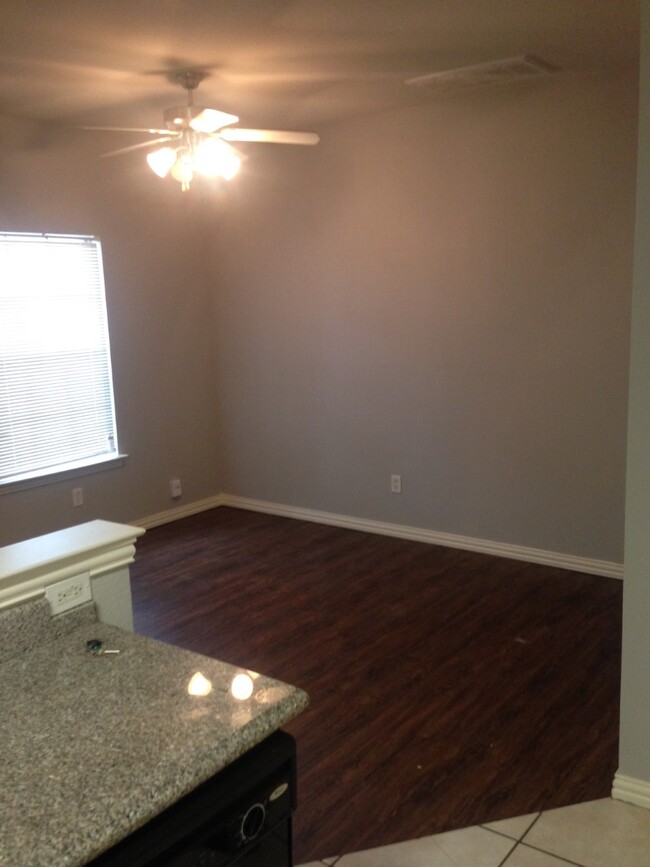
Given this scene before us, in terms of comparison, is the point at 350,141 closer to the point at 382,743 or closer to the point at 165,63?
the point at 165,63

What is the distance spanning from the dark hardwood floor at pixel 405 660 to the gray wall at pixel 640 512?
0.90 feet

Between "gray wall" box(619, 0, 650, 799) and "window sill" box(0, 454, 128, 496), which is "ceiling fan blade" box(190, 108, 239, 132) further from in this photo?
"window sill" box(0, 454, 128, 496)

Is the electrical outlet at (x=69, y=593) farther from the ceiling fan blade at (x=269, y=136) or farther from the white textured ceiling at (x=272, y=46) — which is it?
the ceiling fan blade at (x=269, y=136)

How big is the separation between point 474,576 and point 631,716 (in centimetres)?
193

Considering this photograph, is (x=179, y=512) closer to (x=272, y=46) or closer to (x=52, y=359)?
(x=52, y=359)

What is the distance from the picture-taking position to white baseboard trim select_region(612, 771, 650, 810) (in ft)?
7.54

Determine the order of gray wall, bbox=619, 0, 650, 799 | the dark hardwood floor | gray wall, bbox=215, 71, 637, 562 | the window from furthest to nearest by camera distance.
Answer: the window → gray wall, bbox=215, 71, 637, 562 → the dark hardwood floor → gray wall, bbox=619, 0, 650, 799

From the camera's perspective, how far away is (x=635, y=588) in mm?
2225

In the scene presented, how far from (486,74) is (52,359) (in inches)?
118

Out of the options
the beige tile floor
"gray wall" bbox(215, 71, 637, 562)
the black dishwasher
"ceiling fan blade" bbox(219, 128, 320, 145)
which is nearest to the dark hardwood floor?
the beige tile floor

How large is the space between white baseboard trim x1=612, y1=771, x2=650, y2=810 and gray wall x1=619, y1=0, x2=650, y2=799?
0.04ft

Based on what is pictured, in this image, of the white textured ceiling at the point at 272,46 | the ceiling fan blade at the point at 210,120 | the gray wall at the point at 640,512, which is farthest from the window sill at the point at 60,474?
the gray wall at the point at 640,512

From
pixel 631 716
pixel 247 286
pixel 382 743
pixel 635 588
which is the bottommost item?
pixel 382 743

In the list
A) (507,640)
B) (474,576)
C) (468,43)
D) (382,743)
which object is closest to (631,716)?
(382,743)
